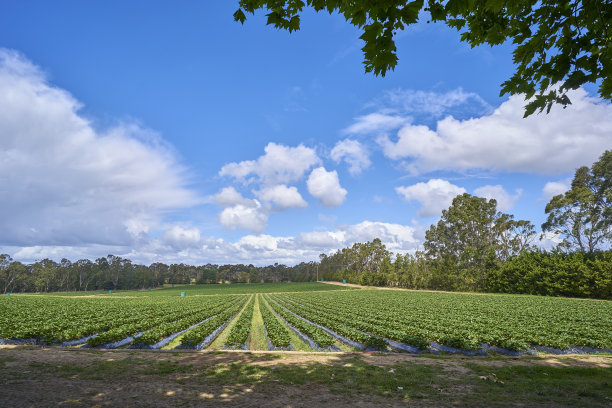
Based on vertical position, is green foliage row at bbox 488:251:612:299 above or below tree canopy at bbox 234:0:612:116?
below

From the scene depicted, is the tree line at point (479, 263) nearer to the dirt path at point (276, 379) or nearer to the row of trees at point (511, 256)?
the row of trees at point (511, 256)

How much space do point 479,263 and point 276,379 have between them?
253 feet

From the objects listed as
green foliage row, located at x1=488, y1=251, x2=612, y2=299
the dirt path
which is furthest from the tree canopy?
green foliage row, located at x1=488, y1=251, x2=612, y2=299

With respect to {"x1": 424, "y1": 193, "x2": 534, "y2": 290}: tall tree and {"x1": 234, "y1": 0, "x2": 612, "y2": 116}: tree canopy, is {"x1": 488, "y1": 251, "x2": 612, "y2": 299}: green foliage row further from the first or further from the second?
{"x1": 234, "y1": 0, "x2": 612, "y2": 116}: tree canopy

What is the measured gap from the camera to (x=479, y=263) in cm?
7112

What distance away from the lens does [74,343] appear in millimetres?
15203

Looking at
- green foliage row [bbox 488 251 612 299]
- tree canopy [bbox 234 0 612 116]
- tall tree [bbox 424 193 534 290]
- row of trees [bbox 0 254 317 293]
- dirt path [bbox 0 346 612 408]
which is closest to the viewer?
tree canopy [bbox 234 0 612 116]

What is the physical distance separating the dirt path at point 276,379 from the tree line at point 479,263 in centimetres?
4996

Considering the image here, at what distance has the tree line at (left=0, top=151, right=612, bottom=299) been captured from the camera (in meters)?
48.7

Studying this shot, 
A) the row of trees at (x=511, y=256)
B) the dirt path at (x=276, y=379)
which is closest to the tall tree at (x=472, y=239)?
the row of trees at (x=511, y=256)

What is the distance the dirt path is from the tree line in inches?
1967

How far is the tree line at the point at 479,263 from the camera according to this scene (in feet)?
160

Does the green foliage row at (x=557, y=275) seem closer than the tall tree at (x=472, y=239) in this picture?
Yes

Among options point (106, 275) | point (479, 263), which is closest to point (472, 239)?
point (479, 263)
